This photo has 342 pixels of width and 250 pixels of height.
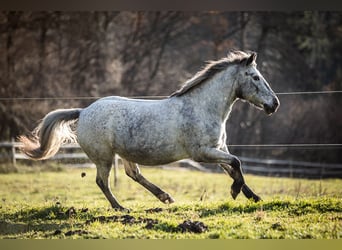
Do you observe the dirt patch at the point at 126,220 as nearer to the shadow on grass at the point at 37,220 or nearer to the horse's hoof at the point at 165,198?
the shadow on grass at the point at 37,220

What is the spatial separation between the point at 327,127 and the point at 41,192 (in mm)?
3852

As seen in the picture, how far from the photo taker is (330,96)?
24.6 feet

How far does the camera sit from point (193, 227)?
5059 mm

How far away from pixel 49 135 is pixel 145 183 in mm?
1014

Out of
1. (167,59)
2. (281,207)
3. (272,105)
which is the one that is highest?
(167,59)

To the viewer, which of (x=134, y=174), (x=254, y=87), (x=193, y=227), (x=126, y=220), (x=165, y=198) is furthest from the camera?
(x=134, y=174)

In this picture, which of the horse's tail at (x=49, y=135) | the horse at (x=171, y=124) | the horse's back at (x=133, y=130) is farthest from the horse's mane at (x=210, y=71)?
the horse's tail at (x=49, y=135)

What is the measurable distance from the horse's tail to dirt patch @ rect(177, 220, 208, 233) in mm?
1471

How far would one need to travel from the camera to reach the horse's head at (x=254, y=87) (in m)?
5.53

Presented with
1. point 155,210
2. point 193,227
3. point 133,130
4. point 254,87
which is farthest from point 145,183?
point 254,87

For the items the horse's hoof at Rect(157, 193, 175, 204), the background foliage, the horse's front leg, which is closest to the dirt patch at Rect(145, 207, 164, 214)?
the horse's hoof at Rect(157, 193, 175, 204)

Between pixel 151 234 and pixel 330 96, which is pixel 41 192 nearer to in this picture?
pixel 151 234

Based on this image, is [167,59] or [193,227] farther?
[167,59]

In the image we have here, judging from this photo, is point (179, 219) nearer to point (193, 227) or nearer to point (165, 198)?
point (193, 227)
